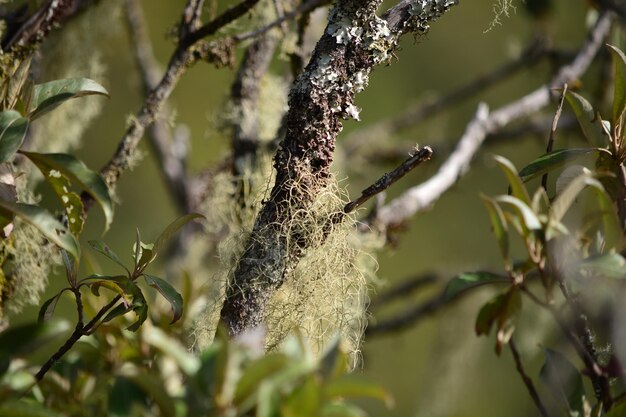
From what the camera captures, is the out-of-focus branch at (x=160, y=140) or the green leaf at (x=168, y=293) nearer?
the green leaf at (x=168, y=293)

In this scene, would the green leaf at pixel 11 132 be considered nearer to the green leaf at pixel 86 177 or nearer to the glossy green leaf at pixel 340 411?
the green leaf at pixel 86 177

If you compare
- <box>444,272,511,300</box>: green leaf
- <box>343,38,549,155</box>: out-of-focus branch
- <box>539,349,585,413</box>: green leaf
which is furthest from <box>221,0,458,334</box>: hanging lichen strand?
<box>343,38,549,155</box>: out-of-focus branch

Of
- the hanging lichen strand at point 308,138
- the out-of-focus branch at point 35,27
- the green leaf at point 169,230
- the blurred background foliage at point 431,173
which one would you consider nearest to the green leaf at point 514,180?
the hanging lichen strand at point 308,138

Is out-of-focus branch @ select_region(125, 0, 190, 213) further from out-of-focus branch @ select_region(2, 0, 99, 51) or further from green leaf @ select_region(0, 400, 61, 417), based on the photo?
green leaf @ select_region(0, 400, 61, 417)

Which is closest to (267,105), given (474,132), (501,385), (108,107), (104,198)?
(474,132)

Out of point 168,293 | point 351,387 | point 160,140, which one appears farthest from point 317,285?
point 160,140

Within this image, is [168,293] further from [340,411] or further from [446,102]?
[446,102]

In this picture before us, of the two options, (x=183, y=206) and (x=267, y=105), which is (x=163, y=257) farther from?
(x=267, y=105)
